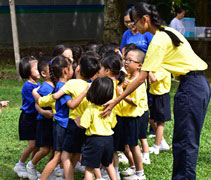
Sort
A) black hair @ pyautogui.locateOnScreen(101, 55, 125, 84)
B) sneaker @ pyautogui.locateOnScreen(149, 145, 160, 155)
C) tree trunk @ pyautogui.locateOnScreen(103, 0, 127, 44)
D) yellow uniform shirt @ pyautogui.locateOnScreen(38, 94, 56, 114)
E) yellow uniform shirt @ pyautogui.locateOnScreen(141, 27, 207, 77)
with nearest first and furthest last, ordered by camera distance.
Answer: yellow uniform shirt @ pyautogui.locateOnScreen(141, 27, 207, 77) → yellow uniform shirt @ pyautogui.locateOnScreen(38, 94, 56, 114) → black hair @ pyautogui.locateOnScreen(101, 55, 125, 84) → sneaker @ pyautogui.locateOnScreen(149, 145, 160, 155) → tree trunk @ pyautogui.locateOnScreen(103, 0, 127, 44)

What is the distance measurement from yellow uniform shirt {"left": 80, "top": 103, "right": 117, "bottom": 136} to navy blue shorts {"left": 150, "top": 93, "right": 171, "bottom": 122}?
1.91 m

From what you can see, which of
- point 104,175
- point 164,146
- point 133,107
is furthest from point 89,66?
point 164,146

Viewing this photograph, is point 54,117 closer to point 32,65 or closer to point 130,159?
point 32,65

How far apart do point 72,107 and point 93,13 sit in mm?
17661

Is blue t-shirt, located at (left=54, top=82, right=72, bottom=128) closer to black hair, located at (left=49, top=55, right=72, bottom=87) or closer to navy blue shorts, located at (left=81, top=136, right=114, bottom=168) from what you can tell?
black hair, located at (left=49, top=55, right=72, bottom=87)

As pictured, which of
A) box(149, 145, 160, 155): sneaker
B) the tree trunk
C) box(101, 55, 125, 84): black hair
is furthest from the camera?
the tree trunk

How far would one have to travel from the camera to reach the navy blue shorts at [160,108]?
601 centimetres

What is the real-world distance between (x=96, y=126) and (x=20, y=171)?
4.47ft

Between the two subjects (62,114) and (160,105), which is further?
(160,105)

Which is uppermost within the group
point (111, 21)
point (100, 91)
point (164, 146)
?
point (100, 91)

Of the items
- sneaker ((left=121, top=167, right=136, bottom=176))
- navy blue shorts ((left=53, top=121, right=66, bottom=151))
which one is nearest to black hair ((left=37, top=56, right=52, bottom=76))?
navy blue shorts ((left=53, top=121, right=66, bottom=151))

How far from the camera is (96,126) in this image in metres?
4.17

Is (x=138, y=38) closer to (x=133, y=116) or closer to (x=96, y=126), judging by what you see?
(x=133, y=116)

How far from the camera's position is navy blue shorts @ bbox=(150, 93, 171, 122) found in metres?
6.01
